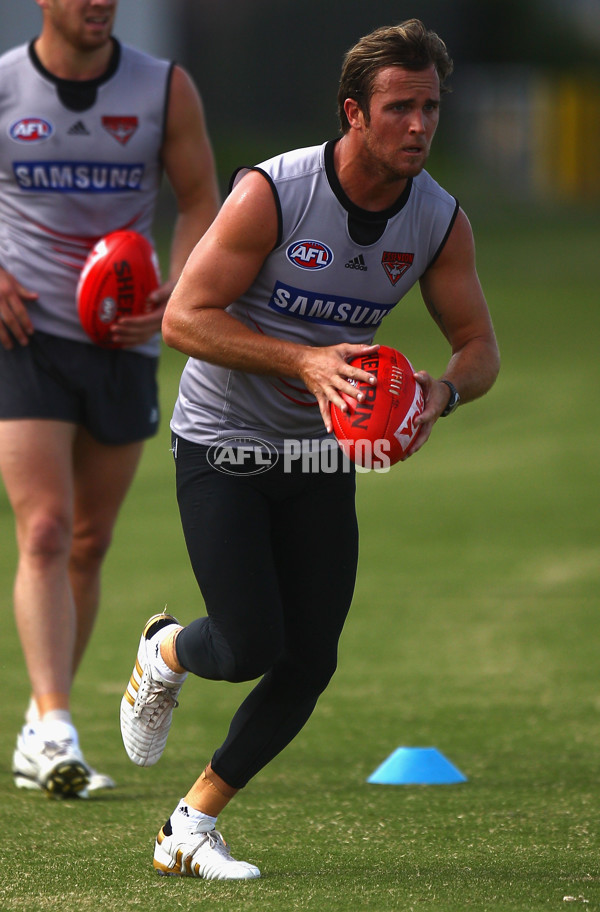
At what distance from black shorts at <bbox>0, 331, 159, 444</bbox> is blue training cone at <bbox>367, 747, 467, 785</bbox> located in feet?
5.13

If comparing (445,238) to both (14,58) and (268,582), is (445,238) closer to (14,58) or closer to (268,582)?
(268,582)

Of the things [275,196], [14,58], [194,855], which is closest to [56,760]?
[194,855]

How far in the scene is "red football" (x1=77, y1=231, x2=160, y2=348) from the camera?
5.24m

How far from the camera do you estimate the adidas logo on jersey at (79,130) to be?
17.4 feet

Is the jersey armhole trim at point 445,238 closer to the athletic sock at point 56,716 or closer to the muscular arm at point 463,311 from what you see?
the muscular arm at point 463,311

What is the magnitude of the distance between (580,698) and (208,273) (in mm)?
3297

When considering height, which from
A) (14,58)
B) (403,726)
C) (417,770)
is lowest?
(417,770)

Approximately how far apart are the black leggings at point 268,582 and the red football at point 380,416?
379mm

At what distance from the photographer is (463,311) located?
421 centimetres

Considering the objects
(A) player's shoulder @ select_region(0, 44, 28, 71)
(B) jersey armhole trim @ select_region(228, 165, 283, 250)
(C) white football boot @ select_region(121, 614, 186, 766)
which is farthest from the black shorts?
(B) jersey armhole trim @ select_region(228, 165, 283, 250)

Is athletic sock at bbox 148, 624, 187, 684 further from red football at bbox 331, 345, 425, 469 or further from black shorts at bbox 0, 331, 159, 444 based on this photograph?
black shorts at bbox 0, 331, 159, 444

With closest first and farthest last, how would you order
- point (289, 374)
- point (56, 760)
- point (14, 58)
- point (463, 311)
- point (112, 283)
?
point (289, 374) → point (463, 311) → point (56, 760) → point (112, 283) → point (14, 58)

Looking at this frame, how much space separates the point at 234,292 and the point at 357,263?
0.36 m

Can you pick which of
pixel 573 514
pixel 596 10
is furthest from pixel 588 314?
pixel 596 10
